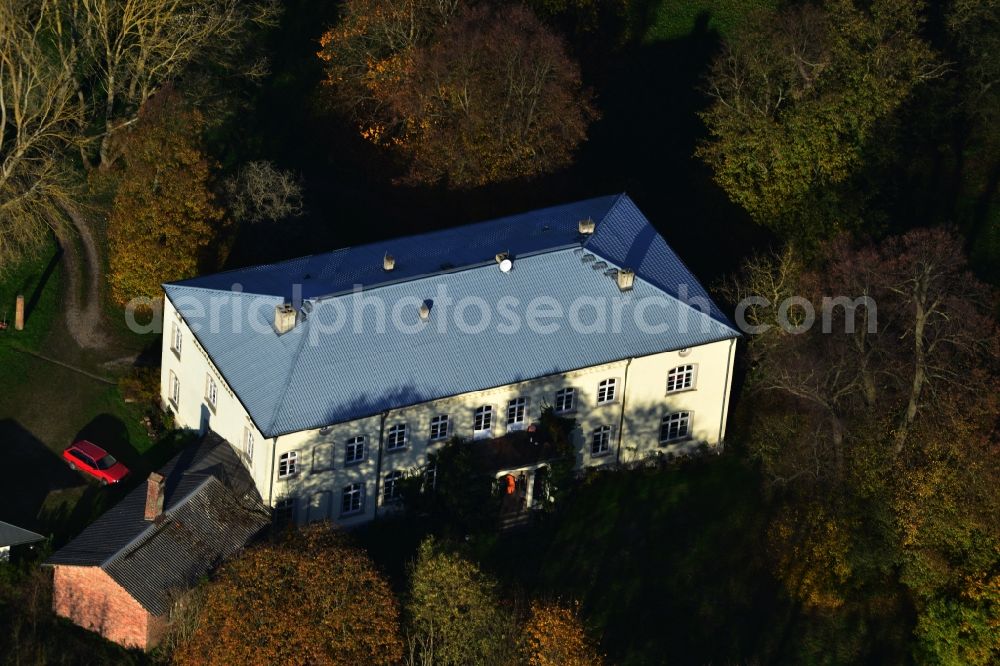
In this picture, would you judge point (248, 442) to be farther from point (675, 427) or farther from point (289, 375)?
point (675, 427)

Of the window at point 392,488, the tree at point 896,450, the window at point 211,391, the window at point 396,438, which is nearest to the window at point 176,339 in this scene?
the window at point 211,391

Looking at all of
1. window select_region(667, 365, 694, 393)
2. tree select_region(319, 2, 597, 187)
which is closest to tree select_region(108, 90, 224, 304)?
tree select_region(319, 2, 597, 187)

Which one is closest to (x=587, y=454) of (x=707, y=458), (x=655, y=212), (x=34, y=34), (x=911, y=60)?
(x=707, y=458)

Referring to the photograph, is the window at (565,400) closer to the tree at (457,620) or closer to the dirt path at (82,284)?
the tree at (457,620)

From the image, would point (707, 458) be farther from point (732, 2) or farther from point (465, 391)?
point (732, 2)

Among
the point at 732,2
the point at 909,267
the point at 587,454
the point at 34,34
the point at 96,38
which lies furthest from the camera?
the point at 732,2

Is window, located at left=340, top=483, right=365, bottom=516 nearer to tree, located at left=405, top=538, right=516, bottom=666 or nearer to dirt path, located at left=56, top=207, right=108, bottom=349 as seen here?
tree, located at left=405, top=538, right=516, bottom=666

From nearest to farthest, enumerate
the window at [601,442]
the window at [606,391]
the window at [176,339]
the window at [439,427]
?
1. the window at [439,427]
2. the window at [606,391]
3. the window at [176,339]
4. the window at [601,442]
